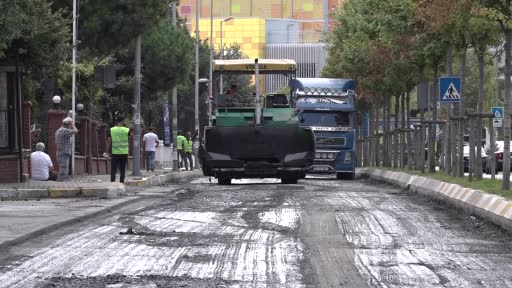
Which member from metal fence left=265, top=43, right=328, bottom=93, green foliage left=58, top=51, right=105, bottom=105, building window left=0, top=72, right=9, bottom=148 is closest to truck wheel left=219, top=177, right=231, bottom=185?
building window left=0, top=72, right=9, bottom=148

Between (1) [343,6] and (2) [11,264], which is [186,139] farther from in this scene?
(2) [11,264]

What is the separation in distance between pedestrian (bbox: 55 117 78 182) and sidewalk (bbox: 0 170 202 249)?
1938 millimetres

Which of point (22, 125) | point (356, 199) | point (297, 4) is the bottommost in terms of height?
point (356, 199)

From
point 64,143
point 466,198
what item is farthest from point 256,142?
point 466,198

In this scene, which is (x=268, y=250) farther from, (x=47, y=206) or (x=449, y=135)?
(x=449, y=135)

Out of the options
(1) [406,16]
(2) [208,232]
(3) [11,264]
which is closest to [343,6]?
(1) [406,16]

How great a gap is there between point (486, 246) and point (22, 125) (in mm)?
14846

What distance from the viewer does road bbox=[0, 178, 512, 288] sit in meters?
9.54

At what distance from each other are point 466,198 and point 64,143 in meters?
11.6

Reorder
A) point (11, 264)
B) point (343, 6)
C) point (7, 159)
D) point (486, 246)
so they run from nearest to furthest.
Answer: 1. point (11, 264)
2. point (486, 246)
3. point (7, 159)
4. point (343, 6)

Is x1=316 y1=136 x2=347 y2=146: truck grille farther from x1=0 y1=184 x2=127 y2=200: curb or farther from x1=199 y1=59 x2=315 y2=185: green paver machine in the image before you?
x1=0 y1=184 x2=127 y2=200: curb

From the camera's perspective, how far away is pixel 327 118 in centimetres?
3712

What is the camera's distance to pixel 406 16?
2866 cm

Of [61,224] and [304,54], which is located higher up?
[304,54]
